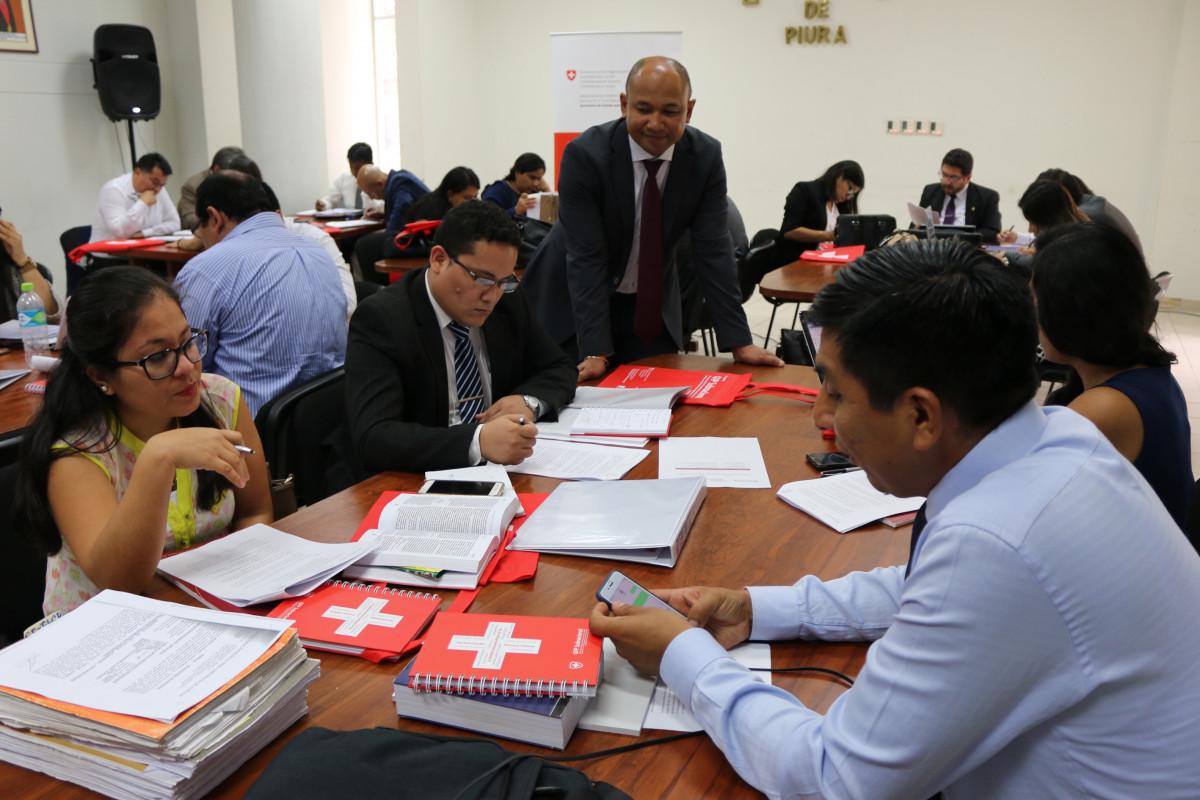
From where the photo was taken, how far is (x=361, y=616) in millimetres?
1284

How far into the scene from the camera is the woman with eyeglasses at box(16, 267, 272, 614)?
1372 millimetres

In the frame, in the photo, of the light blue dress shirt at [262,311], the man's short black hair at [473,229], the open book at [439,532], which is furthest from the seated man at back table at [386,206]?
the open book at [439,532]

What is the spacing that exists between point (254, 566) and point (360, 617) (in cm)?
26

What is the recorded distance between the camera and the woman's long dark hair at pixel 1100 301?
1.90m

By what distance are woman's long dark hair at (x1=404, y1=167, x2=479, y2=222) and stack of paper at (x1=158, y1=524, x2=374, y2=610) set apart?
4655mm

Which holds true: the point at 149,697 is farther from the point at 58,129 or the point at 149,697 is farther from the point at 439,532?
the point at 58,129

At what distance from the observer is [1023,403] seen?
920 mm

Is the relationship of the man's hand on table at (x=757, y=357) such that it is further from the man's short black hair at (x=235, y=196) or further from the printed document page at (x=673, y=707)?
the man's short black hair at (x=235, y=196)

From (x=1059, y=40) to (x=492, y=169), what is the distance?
Answer: 597 cm

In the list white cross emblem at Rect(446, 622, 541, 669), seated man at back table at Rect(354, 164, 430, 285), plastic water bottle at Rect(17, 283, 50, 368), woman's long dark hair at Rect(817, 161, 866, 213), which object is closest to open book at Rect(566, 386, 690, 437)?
white cross emblem at Rect(446, 622, 541, 669)

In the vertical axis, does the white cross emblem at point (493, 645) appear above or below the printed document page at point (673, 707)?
above

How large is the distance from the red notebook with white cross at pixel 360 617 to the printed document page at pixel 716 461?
2.24 feet

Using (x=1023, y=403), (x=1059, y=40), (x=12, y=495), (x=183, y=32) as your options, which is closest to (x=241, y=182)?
(x=12, y=495)

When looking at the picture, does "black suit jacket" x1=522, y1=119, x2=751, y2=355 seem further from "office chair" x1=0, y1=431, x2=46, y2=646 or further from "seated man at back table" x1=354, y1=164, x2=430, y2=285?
"seated man at back table" x1=354, y1=164, x2=430, y2=285
